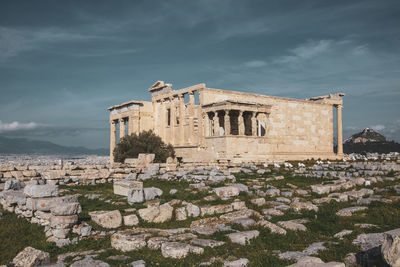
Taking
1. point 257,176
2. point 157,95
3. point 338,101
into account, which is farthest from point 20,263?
point 338,101

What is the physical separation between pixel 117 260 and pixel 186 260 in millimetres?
1352

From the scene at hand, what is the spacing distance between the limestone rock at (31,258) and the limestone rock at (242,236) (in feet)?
12.7

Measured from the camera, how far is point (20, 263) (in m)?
7.30

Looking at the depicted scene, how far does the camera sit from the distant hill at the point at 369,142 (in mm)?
69125

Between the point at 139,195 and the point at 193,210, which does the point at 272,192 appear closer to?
the point at 193,210

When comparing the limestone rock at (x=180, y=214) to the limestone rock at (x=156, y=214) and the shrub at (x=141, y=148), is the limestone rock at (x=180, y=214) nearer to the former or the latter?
the limestone rock at (x=156, y=214)

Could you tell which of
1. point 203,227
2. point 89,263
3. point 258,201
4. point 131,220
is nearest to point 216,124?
point 258,201

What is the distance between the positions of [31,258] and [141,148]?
1032 inches

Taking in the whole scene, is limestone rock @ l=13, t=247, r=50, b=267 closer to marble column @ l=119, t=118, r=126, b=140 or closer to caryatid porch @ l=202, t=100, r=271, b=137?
caryatid porch @ l=202, t=100, r=271, b=137

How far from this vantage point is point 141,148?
33.5m

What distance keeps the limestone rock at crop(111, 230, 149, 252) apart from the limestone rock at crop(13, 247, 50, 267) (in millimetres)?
1367

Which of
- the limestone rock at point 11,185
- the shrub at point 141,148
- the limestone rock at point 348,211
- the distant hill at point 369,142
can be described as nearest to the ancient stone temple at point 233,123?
the shrub at point 141,148

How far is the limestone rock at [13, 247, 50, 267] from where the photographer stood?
23.9 ft

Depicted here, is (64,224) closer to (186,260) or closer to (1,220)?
(1,220)
